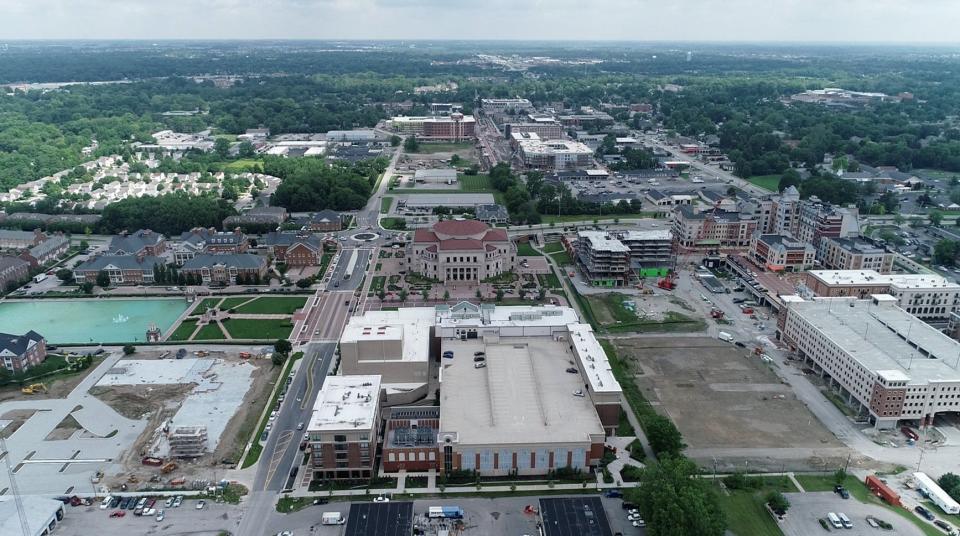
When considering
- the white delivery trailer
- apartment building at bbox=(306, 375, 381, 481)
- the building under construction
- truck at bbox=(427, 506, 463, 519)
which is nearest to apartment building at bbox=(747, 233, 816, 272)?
the white delivery trailer

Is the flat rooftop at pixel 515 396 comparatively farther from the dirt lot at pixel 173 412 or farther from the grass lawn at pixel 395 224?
the grass lawn at pixel 395 224

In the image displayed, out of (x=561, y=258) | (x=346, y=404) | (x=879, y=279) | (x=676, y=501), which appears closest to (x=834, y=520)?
(x=676, y=501)

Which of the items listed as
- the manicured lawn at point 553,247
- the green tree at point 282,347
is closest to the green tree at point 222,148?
the manicured lawn at point 553,247

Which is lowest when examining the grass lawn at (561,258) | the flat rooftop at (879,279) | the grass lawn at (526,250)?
the grass lawn at (561,258)

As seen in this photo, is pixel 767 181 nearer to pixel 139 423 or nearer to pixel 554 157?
pixel 554 157

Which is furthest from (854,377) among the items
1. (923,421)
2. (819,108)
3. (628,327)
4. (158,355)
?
(819,108)

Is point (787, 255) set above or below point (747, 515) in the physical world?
above

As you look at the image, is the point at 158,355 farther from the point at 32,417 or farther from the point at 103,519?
the point at 103,519
